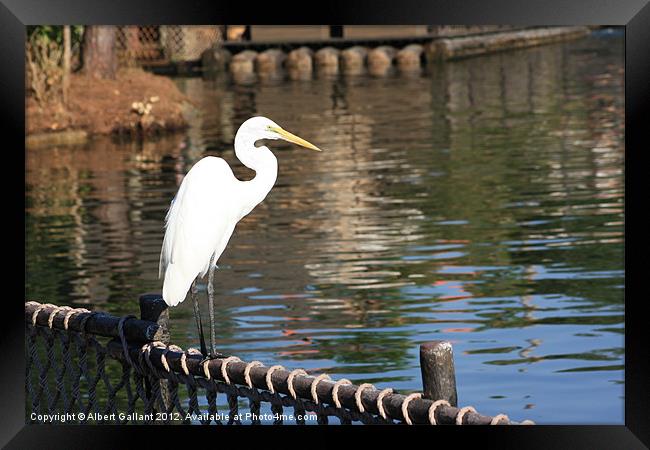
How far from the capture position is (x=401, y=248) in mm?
13828

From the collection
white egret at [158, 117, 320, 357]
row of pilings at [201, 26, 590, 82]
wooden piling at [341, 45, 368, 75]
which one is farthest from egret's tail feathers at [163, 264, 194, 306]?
wooden piling at [341, 45, 368, 75]

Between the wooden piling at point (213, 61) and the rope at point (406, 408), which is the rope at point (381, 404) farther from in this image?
the wooden piling at point (213, 61)

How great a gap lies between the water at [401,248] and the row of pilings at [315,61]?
15401 millimetres

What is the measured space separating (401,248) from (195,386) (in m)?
7.26

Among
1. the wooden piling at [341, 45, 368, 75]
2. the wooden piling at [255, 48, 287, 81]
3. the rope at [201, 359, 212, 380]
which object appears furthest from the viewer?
the wooden piling at [255, 48, 287, 81]

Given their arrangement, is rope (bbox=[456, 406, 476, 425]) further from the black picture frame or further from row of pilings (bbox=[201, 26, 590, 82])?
row of pilings (bbox=[201, 26, 590, 82])

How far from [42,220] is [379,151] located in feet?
22.9

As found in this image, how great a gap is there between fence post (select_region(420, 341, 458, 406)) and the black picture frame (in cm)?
23

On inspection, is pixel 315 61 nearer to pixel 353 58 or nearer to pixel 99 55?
pixel 353 58

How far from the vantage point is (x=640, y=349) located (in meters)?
5.18

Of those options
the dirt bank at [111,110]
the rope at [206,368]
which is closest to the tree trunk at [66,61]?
the dirt bank at [111,110]

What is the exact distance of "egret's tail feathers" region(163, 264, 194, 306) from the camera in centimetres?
670

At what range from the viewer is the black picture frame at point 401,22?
16.9 feet

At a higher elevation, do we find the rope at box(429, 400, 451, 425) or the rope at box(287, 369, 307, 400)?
the rope at box(287, 369, 307, 400)
